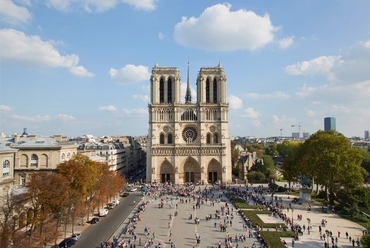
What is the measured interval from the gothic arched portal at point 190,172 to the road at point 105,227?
24763 mm

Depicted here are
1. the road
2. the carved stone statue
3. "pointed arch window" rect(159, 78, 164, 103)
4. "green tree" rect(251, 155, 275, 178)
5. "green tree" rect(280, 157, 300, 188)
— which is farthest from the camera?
"pointed arch window" rect(159, 78, 164, 103)

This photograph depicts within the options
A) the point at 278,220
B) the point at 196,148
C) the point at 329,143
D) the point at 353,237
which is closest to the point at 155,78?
the point at 196,148

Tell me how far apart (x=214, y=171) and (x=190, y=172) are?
5278 mm

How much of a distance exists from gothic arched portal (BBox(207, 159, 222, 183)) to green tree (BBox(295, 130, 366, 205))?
2504cm

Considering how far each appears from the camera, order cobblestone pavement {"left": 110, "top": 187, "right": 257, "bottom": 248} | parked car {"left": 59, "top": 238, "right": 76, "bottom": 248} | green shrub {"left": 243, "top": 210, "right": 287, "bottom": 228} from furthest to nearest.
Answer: green shrub {"left": 243, "top": 210, "right": 287, "bottom": 228}, cobblestone pavement {"left": 110, "top": 187, "right": 257, "bottom": 248}, parked car {"left": 59, "top": 238, "right": 76, "bottom": 248}

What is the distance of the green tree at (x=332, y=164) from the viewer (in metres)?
47.2

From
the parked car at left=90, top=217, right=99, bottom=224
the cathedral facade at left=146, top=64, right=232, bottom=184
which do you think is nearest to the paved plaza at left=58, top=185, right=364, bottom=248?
the parked car at left=90, top=217, right=99, bottom=224

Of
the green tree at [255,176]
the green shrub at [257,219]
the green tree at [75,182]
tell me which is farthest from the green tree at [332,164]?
the green tree at [75,182]

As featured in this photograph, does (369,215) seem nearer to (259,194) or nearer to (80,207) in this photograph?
(259,194)

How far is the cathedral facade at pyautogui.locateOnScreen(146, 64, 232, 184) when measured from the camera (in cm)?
7371

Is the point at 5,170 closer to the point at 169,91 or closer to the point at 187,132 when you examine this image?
the point at 187,132

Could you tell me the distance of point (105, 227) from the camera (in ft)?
122

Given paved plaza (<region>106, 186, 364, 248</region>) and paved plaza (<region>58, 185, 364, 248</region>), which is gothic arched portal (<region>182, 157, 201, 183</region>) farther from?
paved plaza (<region>106, 186, 364, 248</region>)

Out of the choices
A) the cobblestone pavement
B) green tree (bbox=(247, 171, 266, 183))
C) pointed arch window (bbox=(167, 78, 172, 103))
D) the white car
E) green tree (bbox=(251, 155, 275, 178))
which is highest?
pointed arch window (bbox=(167, 78, 172, 103))
